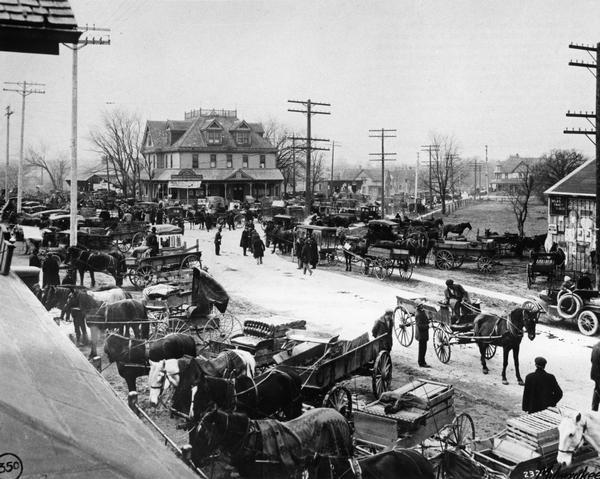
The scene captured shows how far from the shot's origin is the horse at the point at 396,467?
6707 mm

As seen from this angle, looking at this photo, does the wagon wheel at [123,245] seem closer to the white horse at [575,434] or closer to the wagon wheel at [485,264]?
the wagon wheel at [485,264]

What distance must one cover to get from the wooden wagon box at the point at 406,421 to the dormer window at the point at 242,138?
6270cm

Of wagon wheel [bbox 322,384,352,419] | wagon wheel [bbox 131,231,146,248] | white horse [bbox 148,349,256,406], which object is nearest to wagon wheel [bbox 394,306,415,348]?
wagon wheel [bbox 322,384,352,419]

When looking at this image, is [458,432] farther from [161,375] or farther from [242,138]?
[242,138]

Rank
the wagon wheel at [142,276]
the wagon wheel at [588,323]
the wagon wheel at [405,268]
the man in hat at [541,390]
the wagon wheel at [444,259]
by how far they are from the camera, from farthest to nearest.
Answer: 1. the wagon wheel at [444,259]
2. the wagon wheel at [405,268]
3. the wagon wheel at [142,276]
4. the wagon wheel at [588,323]
5. the man in hat at [541,390]

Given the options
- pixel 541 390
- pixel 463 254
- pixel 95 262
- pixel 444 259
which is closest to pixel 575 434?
pixel 541 390

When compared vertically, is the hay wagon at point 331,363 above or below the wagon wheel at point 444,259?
below

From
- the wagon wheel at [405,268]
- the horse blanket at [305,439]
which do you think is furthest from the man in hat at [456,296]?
the wagon wheel at [405,268]

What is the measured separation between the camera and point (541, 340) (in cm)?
1662

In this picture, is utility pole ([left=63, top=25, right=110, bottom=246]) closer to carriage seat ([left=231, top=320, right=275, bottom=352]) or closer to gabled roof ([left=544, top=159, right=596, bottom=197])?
carriage seat ([left=231, top=320, right=275, bottom=352])

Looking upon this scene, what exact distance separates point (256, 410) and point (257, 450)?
1.92m

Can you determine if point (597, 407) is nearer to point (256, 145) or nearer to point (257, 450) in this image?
point (257, 450)

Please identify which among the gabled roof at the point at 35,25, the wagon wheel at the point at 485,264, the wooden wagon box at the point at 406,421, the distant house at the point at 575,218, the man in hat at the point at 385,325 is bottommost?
the wooden wagon box at the point at 406,421

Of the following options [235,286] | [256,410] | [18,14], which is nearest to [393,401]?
[256,410]
